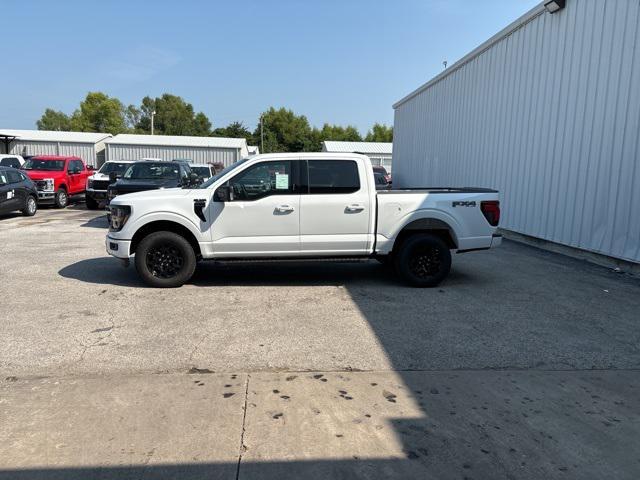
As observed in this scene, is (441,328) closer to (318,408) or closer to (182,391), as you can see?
(318,408)

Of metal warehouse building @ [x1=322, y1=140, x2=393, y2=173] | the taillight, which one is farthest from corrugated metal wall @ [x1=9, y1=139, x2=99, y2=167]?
the taillight

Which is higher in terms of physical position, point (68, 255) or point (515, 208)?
point (515, 208)

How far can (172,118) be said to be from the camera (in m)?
114

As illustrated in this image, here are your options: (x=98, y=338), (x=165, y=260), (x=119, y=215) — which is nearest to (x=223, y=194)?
(x=165, y=260)

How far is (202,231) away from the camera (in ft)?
22.6

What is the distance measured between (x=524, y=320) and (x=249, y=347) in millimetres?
3301

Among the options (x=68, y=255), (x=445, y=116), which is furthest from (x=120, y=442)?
(x=445, y=116)

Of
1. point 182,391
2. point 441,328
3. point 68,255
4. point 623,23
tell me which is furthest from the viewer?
point 68,255

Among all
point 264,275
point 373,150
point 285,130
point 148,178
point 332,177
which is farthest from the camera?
point 285,130

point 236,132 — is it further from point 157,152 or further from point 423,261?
point 423,261

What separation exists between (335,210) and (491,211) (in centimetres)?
240

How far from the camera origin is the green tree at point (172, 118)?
113 meters

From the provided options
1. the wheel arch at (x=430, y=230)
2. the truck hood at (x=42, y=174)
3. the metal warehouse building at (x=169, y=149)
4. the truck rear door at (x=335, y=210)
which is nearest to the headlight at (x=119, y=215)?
the truck rear door at (x=335, y=210)

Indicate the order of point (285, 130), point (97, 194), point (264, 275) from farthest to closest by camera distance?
1. point (285, 130)
2. point (97, 194)
3. point (264, 275)
